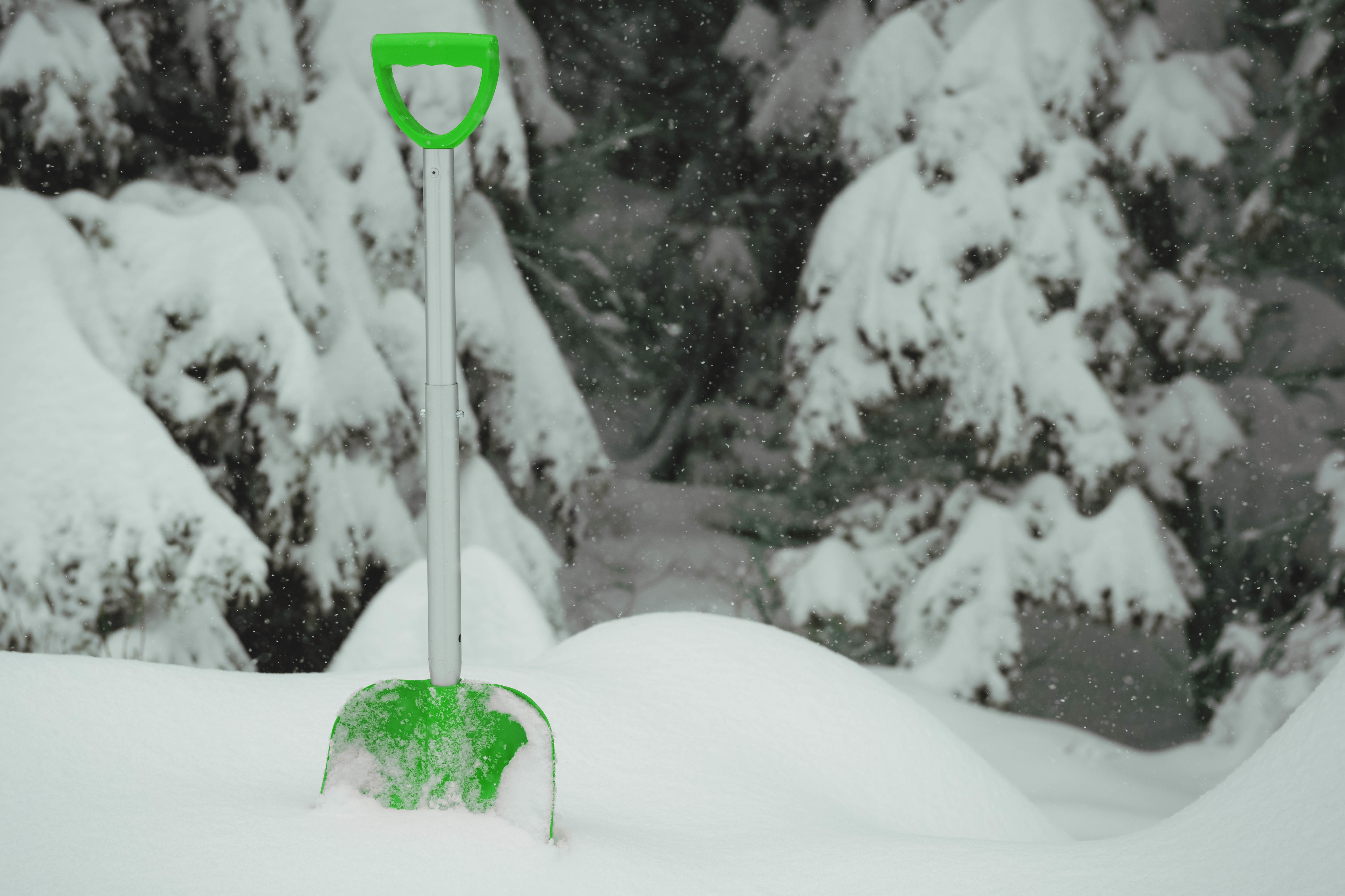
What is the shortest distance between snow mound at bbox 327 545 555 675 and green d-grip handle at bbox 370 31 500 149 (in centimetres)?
191

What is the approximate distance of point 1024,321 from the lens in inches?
244

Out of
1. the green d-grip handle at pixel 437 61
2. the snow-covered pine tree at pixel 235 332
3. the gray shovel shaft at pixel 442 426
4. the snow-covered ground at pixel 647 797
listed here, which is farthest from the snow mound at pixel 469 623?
the green d-grip handle at pixel 437 61

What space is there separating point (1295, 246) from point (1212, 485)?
1.60m

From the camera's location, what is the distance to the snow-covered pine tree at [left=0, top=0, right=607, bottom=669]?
12.7ft

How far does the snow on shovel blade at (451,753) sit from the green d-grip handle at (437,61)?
0.80m

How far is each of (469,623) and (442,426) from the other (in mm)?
1868

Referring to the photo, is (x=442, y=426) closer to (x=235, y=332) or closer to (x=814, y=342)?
(x=235, y=332)

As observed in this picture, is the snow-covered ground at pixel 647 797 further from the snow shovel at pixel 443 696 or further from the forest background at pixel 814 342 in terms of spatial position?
the forest background at pixel 814 342

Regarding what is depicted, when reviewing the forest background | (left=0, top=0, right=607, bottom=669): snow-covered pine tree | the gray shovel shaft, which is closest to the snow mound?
the forest background

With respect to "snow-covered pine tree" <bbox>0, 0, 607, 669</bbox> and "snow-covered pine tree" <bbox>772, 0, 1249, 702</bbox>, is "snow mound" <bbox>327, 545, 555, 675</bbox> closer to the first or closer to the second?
"snow-covered pine tree" <bbox>0, 0, 607, 669</bbox>

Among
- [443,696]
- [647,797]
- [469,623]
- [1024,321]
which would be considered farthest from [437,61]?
[1024,321]

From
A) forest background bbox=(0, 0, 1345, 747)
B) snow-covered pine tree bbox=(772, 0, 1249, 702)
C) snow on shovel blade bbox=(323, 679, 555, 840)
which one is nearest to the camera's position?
snow on shovel blade bbox=(323, 679, 555, 840)

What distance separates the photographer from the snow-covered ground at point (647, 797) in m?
1.28

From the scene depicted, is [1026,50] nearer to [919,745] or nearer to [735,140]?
[735,140]
